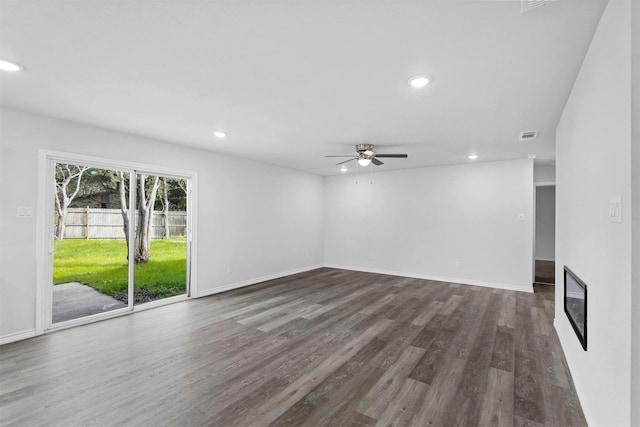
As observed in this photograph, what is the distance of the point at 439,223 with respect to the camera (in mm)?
6281

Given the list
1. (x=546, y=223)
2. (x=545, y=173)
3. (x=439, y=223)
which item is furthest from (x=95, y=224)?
(x=546, y=223)

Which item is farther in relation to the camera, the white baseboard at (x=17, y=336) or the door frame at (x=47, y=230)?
the door frame at (x=47, y=230)

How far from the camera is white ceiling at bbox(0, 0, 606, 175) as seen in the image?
1639 millimetres

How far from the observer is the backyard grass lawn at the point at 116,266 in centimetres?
362

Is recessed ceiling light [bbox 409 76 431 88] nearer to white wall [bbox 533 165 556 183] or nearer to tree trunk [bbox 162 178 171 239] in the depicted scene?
tree trunk [bbox 162 178 171 239]

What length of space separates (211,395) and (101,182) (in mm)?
3250

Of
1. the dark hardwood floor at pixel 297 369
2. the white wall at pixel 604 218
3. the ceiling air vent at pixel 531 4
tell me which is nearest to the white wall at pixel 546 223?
→ the dark hardwood floor at pixel 297 369

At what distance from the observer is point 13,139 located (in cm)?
312

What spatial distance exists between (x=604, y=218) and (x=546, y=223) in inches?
347

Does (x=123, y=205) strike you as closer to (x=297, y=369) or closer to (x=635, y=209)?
(x=297, y=369)

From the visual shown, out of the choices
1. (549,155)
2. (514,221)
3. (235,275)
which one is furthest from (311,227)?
(549,155)

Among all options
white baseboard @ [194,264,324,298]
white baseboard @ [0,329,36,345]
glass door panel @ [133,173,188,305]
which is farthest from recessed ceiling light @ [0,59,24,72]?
white baseboard @ [194,264,324,298]

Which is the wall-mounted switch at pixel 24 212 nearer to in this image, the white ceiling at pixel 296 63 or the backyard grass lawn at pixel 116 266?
the backyard grass lawn at pixel 116 266

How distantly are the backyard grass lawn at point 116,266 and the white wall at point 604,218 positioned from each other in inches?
196
